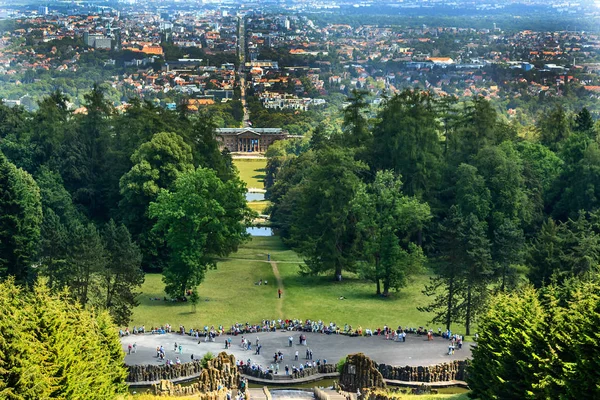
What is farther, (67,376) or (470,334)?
(470,334)

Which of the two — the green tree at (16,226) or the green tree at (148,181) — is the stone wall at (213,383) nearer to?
the green tree at (16,226)

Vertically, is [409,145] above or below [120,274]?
above

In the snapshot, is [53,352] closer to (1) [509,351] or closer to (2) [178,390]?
(2) [178,390]

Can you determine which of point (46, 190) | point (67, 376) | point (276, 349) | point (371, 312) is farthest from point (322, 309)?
point (67, 376)

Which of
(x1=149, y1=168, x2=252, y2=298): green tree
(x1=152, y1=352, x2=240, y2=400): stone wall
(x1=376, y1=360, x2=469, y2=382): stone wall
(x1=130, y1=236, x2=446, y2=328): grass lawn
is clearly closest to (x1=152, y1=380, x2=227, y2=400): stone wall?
(x1=152, y1=352, x2=240, y2=400): stone wall

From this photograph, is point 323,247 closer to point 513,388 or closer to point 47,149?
point 47,149

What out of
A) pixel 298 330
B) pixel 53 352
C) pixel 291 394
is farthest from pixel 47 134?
pixel 53 352
